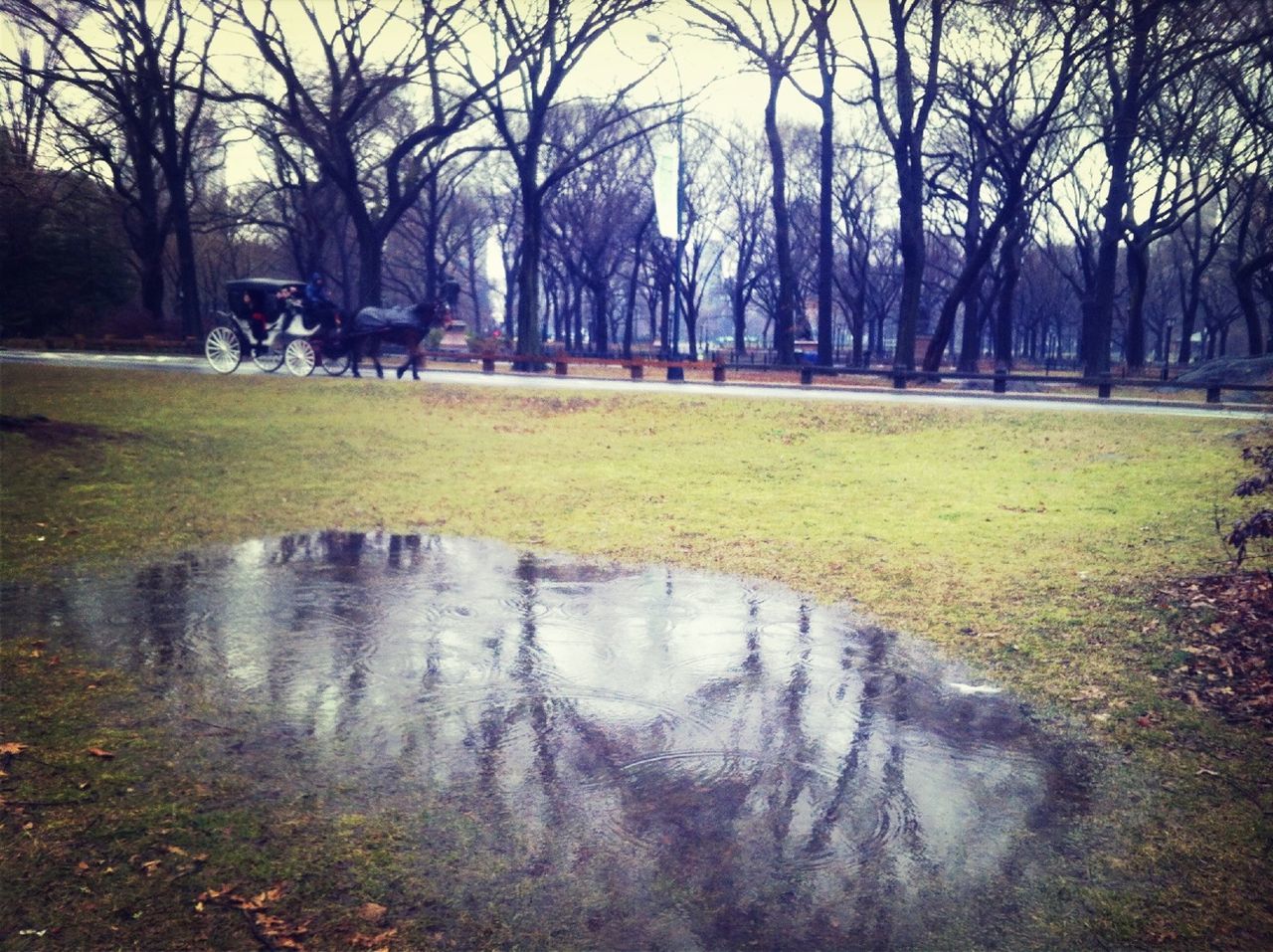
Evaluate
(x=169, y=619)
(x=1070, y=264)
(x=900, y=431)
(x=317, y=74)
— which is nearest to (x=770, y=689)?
(x=169, y=619)

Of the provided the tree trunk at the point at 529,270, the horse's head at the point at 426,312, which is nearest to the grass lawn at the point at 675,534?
the horse's head at the point at 426,312

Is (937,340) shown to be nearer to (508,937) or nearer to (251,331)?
(251,331)

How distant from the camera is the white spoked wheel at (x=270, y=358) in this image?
69.6ft

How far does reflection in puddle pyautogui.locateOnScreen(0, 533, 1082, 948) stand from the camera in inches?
130

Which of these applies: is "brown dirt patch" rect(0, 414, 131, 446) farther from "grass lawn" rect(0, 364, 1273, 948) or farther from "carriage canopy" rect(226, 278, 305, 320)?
"carriage canopy" rect(226, 278, 305, 320)

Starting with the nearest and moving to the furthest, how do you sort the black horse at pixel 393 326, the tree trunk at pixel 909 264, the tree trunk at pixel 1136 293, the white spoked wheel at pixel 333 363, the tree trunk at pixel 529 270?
the black horse at pixel 393 326
the white spoked wheel at pixel 333 363
the tree trunk at pixel 909 264
the tree trunk at pixel 529 270
the tree trunk at pixel 1136 293

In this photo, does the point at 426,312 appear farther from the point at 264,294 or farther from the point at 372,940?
the point at 372,940

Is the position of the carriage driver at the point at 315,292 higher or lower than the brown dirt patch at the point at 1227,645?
higher

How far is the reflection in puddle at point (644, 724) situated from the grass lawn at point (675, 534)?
353mm

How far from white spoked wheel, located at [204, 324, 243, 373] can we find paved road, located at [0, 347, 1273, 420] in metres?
0.29

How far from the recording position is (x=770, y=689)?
5098 mm

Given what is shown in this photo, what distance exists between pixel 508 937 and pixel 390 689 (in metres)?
2.20

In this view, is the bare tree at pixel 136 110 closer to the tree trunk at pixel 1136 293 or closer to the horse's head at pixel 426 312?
the horse's head at pixel 426 312

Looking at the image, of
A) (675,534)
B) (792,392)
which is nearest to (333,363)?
(792,392)
